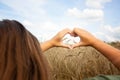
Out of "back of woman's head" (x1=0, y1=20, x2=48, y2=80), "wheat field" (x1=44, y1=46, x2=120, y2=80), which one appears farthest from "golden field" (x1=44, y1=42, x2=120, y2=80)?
"back of woman's head" (x1=0, y1=20, x2=48, y2=80)

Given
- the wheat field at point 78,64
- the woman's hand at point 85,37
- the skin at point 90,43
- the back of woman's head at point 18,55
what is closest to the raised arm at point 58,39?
the skin at point 90,43

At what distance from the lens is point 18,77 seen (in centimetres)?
182

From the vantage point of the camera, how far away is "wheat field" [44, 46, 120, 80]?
7.03 metres

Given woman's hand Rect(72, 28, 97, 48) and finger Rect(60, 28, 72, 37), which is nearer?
woman's hand Rect(72, 28, 97, 48)

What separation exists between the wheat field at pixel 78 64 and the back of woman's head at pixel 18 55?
15.9 feet

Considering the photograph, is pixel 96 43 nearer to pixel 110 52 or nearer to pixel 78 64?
pixel 110 52

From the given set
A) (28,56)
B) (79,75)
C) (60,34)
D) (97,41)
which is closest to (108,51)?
(97,41)

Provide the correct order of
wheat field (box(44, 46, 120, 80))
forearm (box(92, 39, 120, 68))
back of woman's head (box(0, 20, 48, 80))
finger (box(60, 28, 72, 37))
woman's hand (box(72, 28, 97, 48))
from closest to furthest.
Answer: back of woman's head (box(0, 20, 48, 80))
forearm (box(92, 39, 120, 68))
woman's hand (box(72, 28, 97, 48))
finger (box(60, 28, 72, 37))
wheat field (box(44, 46, 120, 80))

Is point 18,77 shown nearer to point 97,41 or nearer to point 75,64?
point 97,41

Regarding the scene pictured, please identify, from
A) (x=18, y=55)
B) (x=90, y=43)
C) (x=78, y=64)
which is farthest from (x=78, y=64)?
(x=18, y=55)

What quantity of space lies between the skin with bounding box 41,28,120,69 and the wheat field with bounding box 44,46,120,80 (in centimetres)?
432

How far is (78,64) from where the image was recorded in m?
7.50

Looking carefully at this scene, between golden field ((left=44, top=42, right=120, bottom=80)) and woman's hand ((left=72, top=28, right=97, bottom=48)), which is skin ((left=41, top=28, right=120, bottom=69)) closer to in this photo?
woman's hand ((left=72, top=28, right=97, bottom=48))

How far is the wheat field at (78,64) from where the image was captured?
7.03 meters
